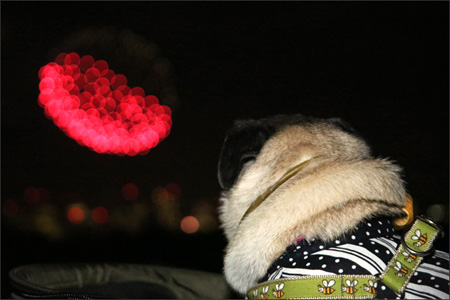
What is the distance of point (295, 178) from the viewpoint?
2.14 meters

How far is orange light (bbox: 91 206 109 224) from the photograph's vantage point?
18125mm

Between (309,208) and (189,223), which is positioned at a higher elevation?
(309,208)

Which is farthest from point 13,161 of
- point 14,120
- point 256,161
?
Result: point 256,161

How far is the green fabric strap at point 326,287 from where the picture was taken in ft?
5.61

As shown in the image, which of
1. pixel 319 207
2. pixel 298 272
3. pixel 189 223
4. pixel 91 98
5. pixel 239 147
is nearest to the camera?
pixel 298 272

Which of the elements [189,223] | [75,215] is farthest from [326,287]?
[75,215]

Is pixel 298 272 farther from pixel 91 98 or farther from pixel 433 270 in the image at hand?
pixel 91 98

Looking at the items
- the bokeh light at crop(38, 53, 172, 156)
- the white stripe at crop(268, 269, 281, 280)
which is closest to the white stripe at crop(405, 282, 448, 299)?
the white stripe at crop(268, 269, 281, 280)

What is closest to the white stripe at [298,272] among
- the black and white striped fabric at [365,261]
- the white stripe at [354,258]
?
the black and white striped fabric at [365,261]

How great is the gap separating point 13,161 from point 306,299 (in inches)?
686

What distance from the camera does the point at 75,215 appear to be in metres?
19.1

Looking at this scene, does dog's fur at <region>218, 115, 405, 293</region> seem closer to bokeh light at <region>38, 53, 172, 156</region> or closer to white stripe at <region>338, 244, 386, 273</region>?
white stripe at <region>338, 244, 386, 273</region>

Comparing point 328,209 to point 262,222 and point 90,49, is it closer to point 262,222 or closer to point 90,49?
point 262,222

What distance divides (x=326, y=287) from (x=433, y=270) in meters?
0.51
